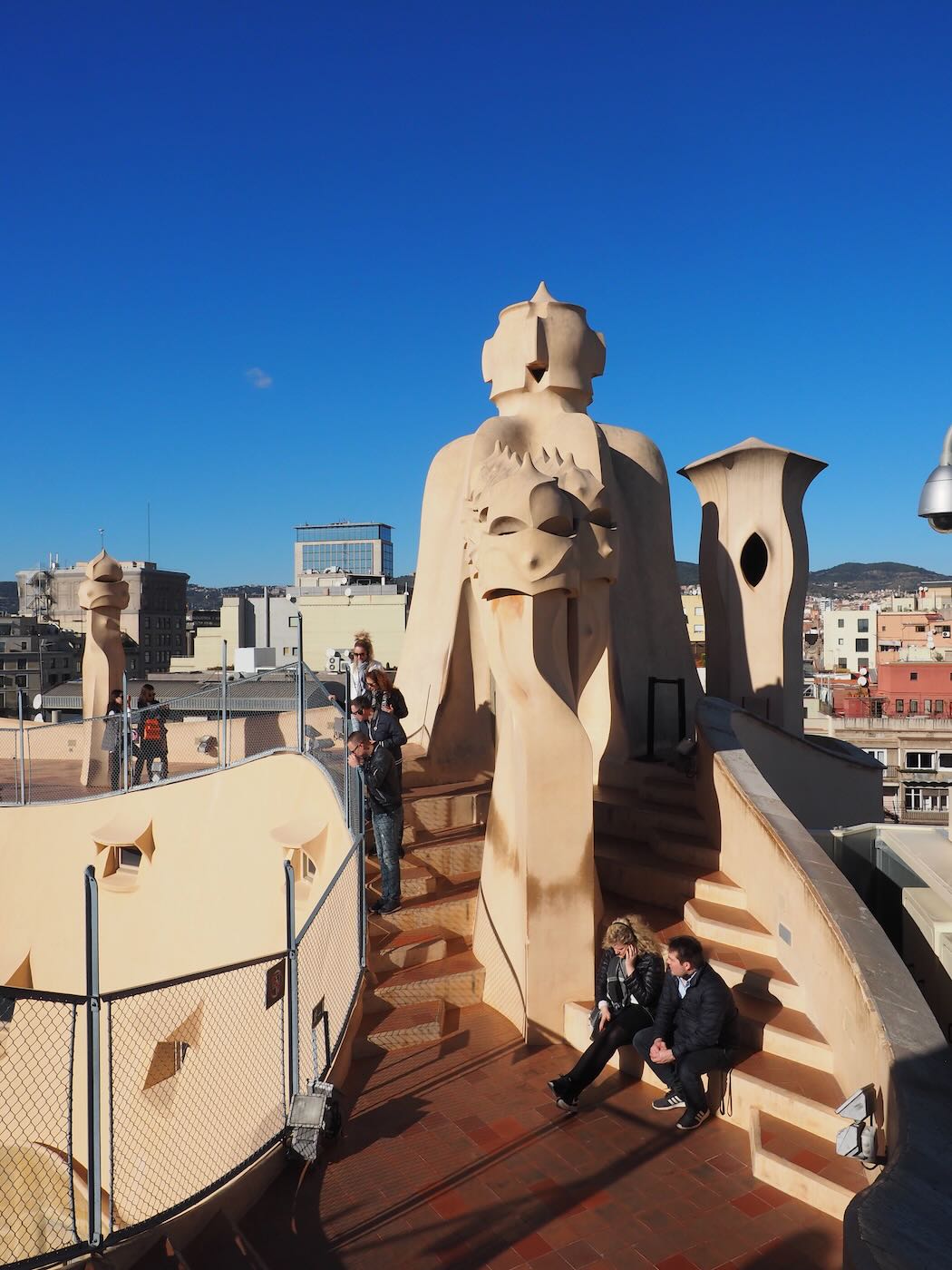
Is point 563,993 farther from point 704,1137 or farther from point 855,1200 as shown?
point 855,1200

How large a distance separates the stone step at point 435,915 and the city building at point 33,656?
43.7m

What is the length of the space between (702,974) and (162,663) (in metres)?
60.4

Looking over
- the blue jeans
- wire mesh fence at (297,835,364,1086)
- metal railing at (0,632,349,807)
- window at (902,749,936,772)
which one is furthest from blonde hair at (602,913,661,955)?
window at (902,749,936,772)

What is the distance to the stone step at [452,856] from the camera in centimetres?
778

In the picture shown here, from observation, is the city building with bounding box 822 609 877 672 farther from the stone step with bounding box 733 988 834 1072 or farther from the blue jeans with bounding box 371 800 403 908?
the stone step with bounding box 733 988 834 1072

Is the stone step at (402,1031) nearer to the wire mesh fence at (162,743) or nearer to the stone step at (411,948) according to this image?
Answer: the stone step at (411,948)

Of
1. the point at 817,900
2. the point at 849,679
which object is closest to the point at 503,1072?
the point at 817,900

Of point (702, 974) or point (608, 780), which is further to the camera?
point (608, 780)

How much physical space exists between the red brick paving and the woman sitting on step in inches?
7.7

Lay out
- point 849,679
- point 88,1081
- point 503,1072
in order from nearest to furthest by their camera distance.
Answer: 1. point 88,1081
2. point 503,1072
3. point 849,679

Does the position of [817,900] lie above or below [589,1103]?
above

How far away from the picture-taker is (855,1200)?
320 centimetres

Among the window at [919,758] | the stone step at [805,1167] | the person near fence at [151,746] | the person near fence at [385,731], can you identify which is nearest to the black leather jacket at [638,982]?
the stone step at [805,1167]

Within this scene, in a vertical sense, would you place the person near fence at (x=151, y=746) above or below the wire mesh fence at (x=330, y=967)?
above
